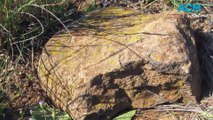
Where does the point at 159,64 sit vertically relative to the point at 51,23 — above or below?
below

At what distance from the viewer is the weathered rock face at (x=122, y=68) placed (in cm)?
204

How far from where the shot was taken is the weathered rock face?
2.04m

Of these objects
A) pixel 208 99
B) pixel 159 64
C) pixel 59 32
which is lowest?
pixel 208 99

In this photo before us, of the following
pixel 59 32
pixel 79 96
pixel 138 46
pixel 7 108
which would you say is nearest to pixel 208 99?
pixel 138 46

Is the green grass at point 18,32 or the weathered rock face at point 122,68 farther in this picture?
the green grass at point 18,32

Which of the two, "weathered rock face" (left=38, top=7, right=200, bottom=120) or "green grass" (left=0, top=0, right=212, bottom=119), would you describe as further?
"green grass" (left=0, top=0, right=212, bottom=119)

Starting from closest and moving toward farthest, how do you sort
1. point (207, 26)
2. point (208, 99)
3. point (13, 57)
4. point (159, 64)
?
point (159, 64) → point (208, 99) → point (13, 57) → point (207, 26)

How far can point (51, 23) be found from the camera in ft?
8.14

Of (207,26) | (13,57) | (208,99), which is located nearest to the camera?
(208,99)

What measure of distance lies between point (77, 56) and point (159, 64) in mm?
439

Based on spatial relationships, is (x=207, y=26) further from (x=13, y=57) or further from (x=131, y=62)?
(x=13, y=57)

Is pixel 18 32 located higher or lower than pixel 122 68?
higher

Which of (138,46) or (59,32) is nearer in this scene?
(138,46)

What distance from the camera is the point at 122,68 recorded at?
6.69 feet
